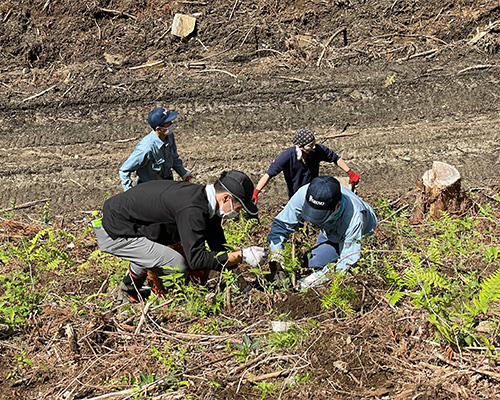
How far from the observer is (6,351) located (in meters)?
4.63

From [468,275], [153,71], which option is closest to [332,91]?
[153,71]

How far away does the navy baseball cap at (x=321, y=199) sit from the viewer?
4.68 metres

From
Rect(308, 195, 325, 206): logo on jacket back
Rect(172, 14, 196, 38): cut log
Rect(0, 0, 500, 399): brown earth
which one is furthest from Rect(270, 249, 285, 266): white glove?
Rect(172, 14, 196, 38): cut log

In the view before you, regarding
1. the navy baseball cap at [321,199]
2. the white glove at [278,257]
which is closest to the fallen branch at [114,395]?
the white glove at [278,257]

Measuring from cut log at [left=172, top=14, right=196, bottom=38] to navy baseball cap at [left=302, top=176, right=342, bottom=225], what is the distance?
26.1 feet

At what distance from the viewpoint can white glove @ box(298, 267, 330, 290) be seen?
4.82 metres

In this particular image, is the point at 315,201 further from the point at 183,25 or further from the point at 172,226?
the point at 183,25

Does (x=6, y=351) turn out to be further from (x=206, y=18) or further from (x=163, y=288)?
(x=206, y=18)

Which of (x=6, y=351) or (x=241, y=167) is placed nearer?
(x=6, y=351)

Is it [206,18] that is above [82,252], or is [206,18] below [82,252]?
above

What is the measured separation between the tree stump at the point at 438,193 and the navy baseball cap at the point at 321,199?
2317mm

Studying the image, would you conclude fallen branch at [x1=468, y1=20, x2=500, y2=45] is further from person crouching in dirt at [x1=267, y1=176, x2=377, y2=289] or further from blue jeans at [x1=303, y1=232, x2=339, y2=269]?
blue jeans at [x1=303, y1=232, x2=339, y2=269]

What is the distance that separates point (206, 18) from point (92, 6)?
102 inches

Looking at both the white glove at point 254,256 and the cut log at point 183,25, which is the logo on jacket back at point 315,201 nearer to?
the white glove at point 254,256
